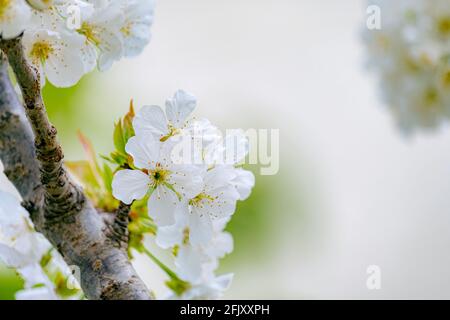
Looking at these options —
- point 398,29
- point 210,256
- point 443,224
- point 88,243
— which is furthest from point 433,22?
point 443,224

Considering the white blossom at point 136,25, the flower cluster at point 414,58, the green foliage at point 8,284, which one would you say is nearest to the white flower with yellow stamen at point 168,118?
the white blossom at point 136,25

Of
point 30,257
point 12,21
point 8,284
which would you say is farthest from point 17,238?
point 8,284

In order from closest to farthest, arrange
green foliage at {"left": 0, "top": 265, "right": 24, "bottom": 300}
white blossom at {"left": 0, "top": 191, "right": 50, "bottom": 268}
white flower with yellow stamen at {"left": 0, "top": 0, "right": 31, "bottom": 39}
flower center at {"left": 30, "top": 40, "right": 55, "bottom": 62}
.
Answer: white flower with yellow stamen at {"left": 0, "top": 0, "right": 31, "bottom": 39}
flower center at {"left": 30, "top": 40, "right": 55, "bottom": 62}
white blossom at {"left": 0, "top": 191, "right": 50, "bottom": 268}
green foliage at {"left": 0, "top": 265, "right": 24, "bottom": 300}

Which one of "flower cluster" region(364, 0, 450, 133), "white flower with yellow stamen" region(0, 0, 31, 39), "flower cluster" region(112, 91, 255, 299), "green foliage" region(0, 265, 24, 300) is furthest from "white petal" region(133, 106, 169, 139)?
"green foliage" region(0, 265, 24, 300)

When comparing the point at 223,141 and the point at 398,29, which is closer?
the point at 223,141

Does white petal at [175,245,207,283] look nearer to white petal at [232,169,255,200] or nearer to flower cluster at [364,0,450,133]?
white petal at [232,169,255,200]

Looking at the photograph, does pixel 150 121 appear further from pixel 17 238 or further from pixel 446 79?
pixel 446 79

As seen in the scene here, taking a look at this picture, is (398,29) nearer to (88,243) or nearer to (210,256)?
(210,256)
